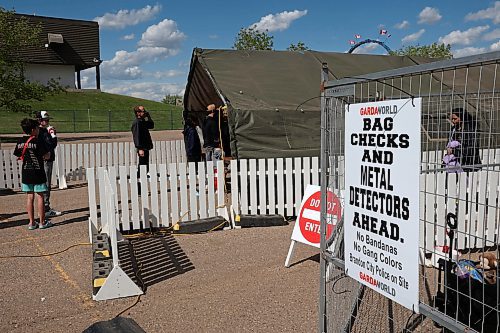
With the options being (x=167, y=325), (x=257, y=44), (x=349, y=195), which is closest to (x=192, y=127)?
(x=167, y=325)

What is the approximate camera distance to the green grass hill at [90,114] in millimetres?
40312

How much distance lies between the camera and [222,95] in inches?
376

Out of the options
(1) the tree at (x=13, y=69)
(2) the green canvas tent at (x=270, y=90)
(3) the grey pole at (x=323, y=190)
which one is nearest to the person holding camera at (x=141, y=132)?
(2) the green canvas tent at (x=270, y=90)

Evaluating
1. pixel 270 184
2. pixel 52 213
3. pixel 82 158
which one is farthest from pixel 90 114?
pixel 270 184

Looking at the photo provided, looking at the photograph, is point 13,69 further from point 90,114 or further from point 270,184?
point 270,184

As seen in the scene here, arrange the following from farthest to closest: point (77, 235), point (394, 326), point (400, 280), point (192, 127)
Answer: point (192, 127) → point (77, 235) → point (394, 326) → point (400, 280)

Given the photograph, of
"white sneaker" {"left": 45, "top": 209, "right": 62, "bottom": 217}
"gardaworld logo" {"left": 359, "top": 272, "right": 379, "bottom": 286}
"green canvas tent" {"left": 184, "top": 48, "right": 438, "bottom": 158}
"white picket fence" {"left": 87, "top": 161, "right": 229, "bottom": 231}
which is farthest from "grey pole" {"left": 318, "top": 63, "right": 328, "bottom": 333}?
"white sneaker" {"left": 45, "top": 209, "right": 62, "bottom": 217}

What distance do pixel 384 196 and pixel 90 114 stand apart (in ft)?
155

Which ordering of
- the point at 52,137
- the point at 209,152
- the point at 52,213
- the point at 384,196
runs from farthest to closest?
the point at 209,152 < the point at 52,137 < the point at 52,213 < the point at 384,196

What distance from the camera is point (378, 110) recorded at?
2443 millimetres

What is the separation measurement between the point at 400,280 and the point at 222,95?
7.59m

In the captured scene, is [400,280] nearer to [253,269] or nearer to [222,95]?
[253,269]

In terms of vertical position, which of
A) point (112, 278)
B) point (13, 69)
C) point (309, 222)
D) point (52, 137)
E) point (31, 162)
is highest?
point (13, 69)

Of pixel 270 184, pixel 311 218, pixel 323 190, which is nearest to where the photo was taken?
pixel 323 190
